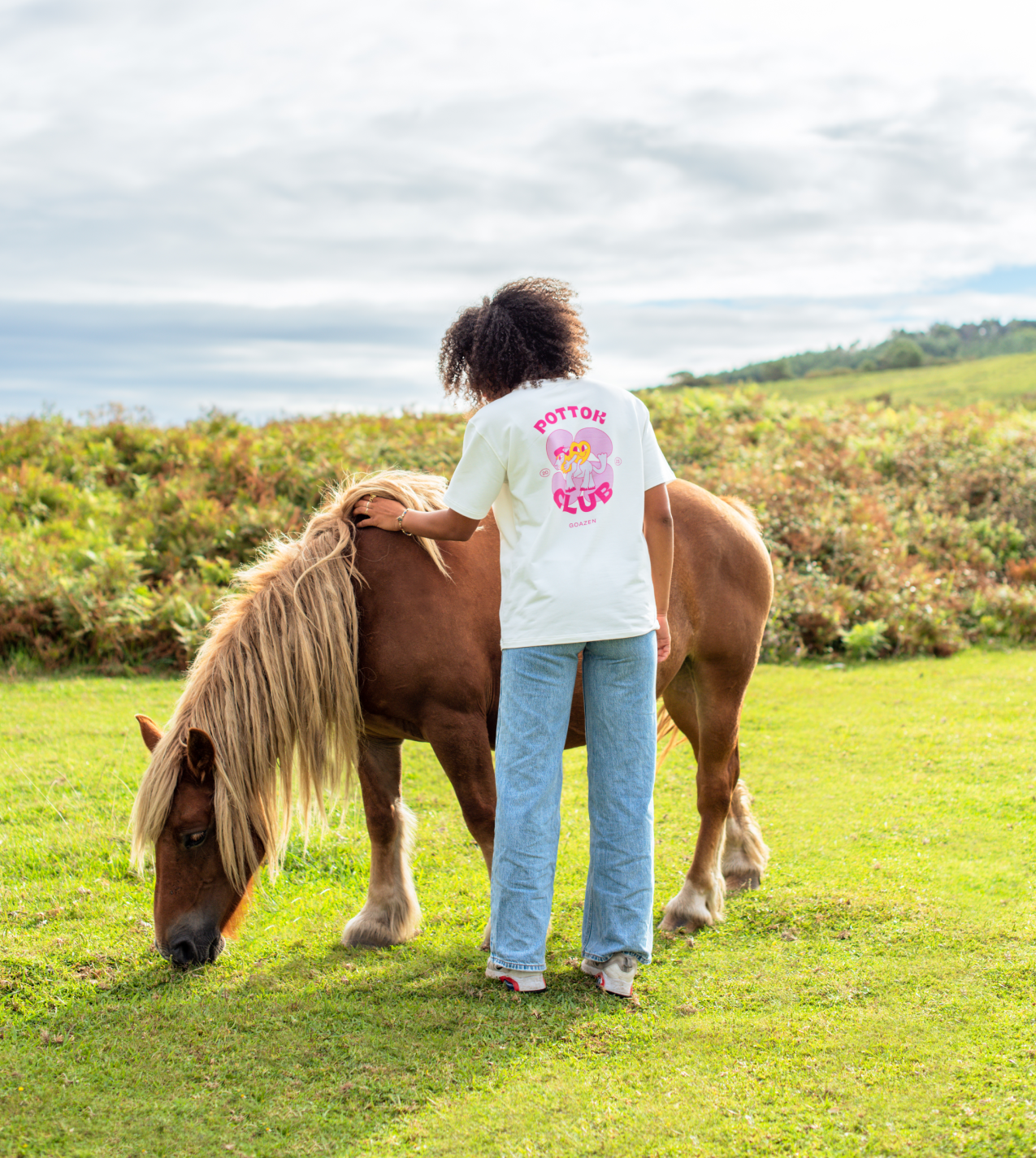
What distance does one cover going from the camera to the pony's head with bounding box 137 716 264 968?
3.15 m

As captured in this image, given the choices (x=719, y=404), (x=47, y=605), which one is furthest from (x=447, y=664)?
(x=719, y=404)

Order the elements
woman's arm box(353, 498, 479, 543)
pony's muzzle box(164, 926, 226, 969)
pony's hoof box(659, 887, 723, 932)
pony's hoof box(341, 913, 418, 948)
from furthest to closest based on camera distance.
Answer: pony's hoof box(659, 887, 723, 932)
pony's hoof box(341, 913, 418, 948)
pony's muzzle box(164, 926, 226, 969)
woman's arm box(353, 498, 479, 543)

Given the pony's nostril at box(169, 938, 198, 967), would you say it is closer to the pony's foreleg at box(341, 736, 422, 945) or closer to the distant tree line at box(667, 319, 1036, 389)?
the pony's foreleg at box(341, 736, 422, 945)

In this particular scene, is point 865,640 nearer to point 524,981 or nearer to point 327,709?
point 524,981

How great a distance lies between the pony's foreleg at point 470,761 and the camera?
3355 millimetres

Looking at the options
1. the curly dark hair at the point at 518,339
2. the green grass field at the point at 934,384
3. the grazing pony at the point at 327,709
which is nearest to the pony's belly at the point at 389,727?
the grazing pony at the point at 327,709

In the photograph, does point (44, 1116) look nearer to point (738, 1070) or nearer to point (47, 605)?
point (738, 1070)

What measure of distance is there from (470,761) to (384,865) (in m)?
0.74

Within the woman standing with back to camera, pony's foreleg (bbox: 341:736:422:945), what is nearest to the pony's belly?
pony's foreleg (bbox: 341:736:422:945)

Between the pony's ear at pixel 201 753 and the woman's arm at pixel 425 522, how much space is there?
92 centimetres

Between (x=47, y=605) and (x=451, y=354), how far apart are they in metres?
7.01

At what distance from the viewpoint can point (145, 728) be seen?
3.43 metres

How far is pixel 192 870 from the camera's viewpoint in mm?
3197

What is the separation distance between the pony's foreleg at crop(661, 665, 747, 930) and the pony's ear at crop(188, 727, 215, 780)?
193cm
